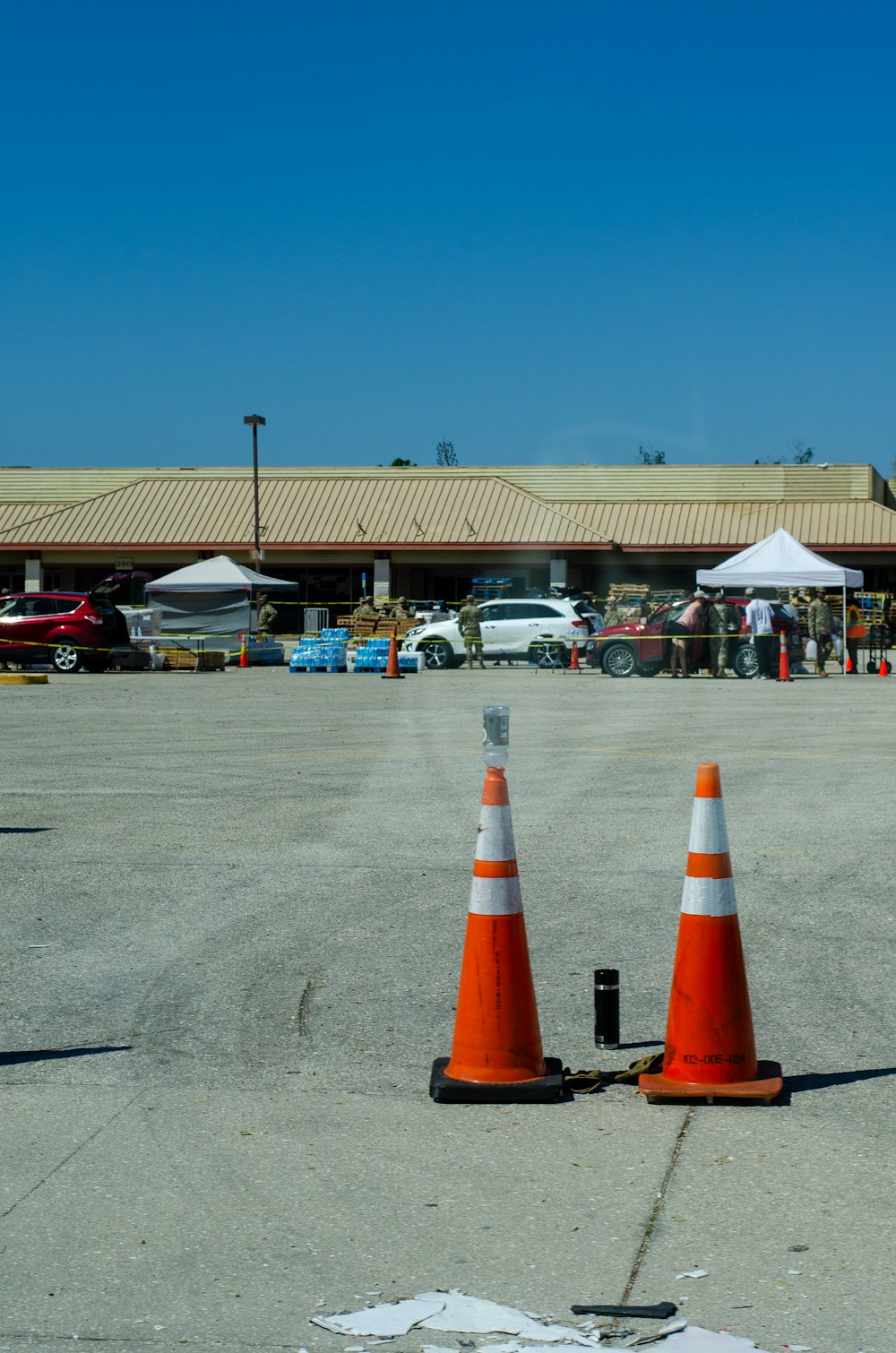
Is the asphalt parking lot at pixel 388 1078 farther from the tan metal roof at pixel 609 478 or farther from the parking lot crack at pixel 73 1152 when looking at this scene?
Result: the tan metal roof at pixel 609 478

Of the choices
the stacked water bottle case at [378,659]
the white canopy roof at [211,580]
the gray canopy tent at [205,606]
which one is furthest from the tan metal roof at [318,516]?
the stacked water bottle case at [378,659]

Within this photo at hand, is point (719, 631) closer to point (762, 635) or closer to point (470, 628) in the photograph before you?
point (762, 635)

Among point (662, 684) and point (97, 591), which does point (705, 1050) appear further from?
point (97, 591)

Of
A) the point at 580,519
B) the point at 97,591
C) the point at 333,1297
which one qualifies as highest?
the point at 580,519

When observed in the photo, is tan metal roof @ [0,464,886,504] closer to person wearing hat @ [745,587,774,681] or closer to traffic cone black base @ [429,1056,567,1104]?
person wearing hat @ [745,587,774,681]

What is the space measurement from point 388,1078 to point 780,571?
2824cm

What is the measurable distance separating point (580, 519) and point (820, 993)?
52604mm

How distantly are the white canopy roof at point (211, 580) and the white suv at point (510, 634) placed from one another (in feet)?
19.3

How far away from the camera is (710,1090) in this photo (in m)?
4.86

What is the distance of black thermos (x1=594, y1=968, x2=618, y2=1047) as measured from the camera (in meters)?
5.39

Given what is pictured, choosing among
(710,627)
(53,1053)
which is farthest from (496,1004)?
(710,627)

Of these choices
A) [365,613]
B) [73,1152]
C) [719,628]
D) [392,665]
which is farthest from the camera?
[365,613]

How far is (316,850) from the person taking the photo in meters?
9.60

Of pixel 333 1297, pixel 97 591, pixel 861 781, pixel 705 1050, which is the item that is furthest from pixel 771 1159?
pixel 97 591
